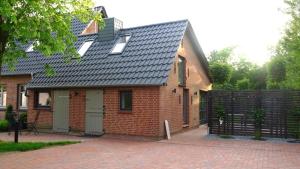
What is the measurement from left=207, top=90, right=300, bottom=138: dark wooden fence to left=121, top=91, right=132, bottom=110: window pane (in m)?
3.85

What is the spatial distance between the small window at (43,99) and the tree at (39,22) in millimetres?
4975

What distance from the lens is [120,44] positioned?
19.7 m

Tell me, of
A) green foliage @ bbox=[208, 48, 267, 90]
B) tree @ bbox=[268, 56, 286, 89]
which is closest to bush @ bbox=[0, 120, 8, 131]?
green foliage @ bbox=[208, 48, 267, 90]

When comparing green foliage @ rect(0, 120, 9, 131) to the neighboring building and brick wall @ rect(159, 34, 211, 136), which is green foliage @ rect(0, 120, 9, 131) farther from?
brick wall @ rect(159, 34, 211, 136)

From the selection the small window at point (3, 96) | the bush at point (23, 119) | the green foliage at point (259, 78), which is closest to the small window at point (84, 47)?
the bush at point (23, 119)

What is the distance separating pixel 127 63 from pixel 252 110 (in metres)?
6.25

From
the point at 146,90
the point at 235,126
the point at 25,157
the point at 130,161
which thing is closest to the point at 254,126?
the point at 235,126

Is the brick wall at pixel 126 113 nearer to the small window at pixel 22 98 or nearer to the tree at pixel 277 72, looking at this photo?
the small window at pixel 22 98

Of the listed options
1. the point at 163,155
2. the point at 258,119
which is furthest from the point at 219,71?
the point at 163,155

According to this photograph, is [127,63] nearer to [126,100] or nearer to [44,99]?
[126,100]

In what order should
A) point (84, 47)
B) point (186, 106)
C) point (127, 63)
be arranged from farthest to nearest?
point (84, 47), point (186, 106), point (127, 63)

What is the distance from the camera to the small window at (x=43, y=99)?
782 inches

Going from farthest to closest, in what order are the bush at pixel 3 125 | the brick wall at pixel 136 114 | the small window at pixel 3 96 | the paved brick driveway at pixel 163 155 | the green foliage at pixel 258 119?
the small window at pixel 3 96 → the bush at pixel 3 125 → the green foliage at pixel 258 119 → the brick wall at pixel 136 114 → the paved brick driveway at pixel 163 155

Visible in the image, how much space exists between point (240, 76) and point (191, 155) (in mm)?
44869
